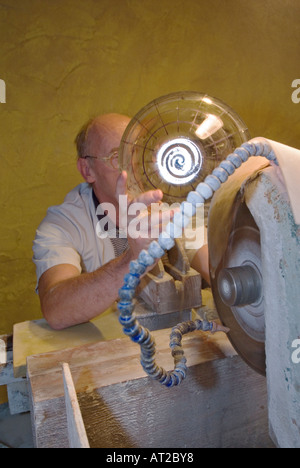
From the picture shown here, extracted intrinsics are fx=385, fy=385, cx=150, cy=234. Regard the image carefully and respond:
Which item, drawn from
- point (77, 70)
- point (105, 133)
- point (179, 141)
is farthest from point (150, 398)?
point (77, 70)

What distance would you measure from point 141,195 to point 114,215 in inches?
25.2

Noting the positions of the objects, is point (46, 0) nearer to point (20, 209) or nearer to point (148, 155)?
point (20, 209)

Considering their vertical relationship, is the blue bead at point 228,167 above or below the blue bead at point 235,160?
below

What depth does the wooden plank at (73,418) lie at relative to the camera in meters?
0.47

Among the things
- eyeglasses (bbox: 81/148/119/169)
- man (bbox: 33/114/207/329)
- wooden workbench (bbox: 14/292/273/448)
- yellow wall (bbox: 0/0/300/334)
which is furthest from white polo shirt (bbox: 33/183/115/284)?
yellow wall (bbox: 0/0/300/334)

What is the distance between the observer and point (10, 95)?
2012 millimetres

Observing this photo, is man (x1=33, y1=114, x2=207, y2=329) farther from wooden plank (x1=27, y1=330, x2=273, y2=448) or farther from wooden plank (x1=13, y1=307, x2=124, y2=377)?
wooden plank (x1=27, y1=330, x2=273, y2=448)

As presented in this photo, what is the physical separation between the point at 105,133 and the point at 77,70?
35.8 inches

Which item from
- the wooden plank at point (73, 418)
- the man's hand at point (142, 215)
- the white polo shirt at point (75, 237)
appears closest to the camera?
the wooden plank at point (73, 418)

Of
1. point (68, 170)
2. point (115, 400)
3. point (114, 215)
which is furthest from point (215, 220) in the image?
point (68, 170)

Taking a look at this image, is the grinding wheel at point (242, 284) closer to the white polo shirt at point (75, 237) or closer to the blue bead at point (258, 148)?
the blue bead at point (258, 148)

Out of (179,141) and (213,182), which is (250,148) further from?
(179,141)

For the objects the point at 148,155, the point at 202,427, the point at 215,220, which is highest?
the point at 148,155

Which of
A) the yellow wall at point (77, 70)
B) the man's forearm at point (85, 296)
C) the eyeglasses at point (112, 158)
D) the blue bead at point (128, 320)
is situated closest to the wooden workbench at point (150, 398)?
the blue bead at point (128, 320)
